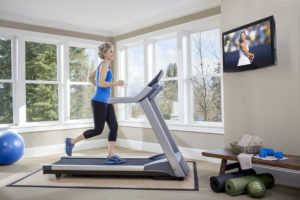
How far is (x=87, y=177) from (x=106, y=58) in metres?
1.44

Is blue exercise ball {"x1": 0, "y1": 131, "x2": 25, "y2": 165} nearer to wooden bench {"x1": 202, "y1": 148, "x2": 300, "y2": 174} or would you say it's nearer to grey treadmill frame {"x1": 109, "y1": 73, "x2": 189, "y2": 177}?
grey treadmill frame {"x1": 109, "y1": 73, "x2": 189, "y2": 177}

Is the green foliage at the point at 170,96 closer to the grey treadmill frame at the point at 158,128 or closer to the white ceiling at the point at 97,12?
the white ceiling at the point at 97,12

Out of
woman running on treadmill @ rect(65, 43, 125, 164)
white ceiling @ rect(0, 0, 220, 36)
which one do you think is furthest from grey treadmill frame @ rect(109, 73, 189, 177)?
white ceiling @ rect(0, 0, 220, 36)

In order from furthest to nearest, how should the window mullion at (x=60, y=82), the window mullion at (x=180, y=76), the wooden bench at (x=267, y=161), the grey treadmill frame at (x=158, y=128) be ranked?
the window mullion at (x=60, y=82), the window mullion at (x=180, y=76), the grey treadmill frame at (x=158, y=128), the wooden bench at (x=267, y=161)

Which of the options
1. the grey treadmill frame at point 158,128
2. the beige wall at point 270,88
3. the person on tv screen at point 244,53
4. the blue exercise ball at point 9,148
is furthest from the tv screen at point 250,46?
the blue exercise ball at point 9,148

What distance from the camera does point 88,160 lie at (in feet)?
12.0

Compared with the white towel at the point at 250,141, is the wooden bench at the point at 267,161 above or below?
below

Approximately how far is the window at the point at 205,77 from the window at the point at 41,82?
2.50 meters

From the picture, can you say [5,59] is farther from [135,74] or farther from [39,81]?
[135,74]

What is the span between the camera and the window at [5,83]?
4.67m

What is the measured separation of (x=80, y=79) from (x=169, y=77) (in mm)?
1810

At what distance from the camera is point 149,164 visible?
3227mm

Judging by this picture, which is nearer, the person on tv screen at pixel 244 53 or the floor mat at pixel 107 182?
the floor mat at pixel 107 182

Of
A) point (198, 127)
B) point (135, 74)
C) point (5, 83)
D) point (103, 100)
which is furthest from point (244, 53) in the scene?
point (5, 83)
